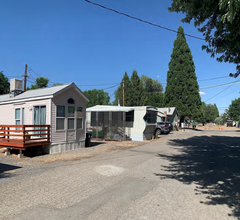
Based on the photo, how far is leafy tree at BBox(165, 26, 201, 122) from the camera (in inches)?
1484

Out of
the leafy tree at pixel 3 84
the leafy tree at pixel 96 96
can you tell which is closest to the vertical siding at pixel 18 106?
the leafy tree at pixel 3 84

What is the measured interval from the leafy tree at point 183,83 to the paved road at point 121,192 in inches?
1243

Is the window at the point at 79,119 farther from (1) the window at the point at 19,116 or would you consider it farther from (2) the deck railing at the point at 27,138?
(1) the window at the point at 19,116

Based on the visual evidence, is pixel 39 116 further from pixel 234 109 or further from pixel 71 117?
pixel 234 109

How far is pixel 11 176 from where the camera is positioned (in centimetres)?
611

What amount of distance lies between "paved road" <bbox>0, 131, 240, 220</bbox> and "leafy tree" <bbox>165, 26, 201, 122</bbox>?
31585mm

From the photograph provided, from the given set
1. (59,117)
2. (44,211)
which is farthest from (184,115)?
(44,211)

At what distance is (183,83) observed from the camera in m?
38.0

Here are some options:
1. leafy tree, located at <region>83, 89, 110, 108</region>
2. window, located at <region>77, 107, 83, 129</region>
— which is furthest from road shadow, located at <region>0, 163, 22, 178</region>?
leafy tree, located at <region>83, 89, 110, 108</region>

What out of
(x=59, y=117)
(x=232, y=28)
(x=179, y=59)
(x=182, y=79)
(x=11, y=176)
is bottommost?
(x=11, y=176)

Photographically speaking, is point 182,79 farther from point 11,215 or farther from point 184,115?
point 11,215

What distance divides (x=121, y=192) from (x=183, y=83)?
1420 inches

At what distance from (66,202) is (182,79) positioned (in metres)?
37.2

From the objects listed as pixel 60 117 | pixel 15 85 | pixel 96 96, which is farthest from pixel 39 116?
pixel 96 96
